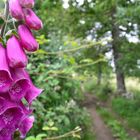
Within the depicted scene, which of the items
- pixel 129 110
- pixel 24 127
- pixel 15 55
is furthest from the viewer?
pixel 129 110

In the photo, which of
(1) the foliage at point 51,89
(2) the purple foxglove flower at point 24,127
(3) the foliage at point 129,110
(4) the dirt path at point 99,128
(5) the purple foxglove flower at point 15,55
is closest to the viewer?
(5) the purple foxglove flower at point 15,55

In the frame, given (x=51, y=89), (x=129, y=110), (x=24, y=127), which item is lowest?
(x=129, y=110)

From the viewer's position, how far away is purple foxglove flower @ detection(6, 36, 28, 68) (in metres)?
1.20

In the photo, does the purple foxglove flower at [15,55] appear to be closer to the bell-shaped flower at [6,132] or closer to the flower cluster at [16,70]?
the flower cluster at [16,70]

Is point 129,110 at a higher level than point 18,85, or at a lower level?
lower

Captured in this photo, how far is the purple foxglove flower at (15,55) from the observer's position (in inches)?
47.1

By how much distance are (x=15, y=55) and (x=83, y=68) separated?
15268 mm

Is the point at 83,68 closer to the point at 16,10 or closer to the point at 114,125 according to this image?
the point at 114,125

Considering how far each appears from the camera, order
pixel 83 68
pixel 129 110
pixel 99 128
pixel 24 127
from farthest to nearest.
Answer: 1. pixel 83 68
2. pixel 129 110
3. pixel 99 128
4. pixel 24 127

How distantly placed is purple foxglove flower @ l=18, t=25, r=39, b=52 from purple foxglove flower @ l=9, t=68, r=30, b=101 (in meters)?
0.08

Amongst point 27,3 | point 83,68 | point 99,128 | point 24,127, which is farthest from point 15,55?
point 83,68

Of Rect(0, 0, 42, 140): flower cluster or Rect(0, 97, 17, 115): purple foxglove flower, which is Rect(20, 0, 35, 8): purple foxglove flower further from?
Rect(0, 97, 17, 115): purple foxglove flower

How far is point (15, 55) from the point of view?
3.94 feet

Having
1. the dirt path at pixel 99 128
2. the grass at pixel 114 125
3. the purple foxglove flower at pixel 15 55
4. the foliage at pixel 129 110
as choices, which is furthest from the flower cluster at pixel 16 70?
the foliage at pixel 129 110
